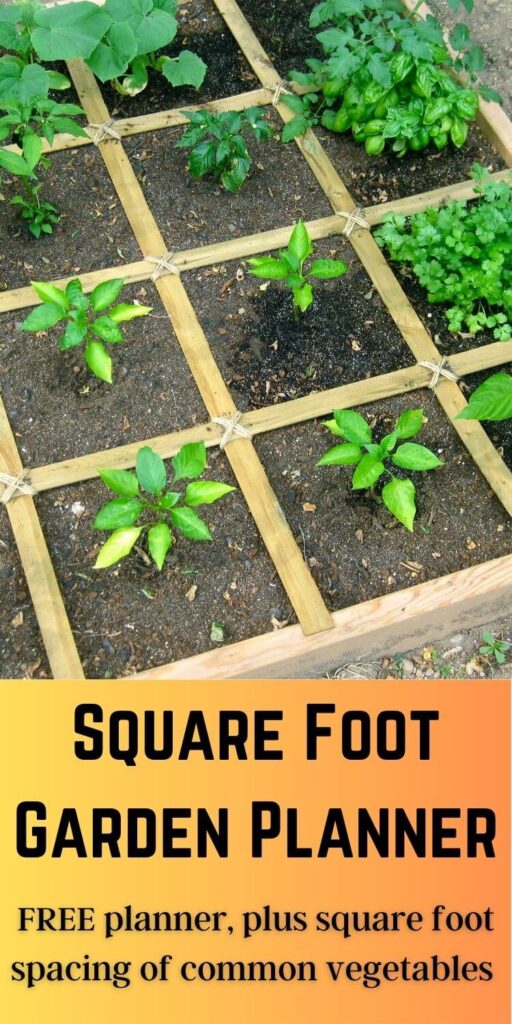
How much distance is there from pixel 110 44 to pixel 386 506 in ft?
4.84

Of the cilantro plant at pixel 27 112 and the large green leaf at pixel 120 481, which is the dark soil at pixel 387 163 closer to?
the cilantro plant at pixel 27 112

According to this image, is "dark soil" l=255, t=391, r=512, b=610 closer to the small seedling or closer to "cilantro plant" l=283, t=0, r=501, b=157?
the small seedling

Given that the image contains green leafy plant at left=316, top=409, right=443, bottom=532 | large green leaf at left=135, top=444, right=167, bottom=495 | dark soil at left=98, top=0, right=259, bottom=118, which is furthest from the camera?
dark soil at left=98, top=0, right=259, bottom=118

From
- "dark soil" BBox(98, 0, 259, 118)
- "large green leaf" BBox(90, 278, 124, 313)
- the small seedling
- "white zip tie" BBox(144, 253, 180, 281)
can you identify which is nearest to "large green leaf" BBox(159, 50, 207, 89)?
"dark soil" BBox(98, 0, 259, 118)

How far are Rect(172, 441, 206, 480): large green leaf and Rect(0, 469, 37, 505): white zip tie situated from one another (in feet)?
1.40

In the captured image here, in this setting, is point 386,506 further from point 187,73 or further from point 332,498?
point 187,73

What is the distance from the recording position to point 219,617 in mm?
2188

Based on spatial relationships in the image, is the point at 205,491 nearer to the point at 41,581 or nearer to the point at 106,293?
the point at 41,581

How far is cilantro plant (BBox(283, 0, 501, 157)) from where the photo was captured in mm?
2572

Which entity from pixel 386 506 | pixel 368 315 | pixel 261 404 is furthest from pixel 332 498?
pixel 368 315

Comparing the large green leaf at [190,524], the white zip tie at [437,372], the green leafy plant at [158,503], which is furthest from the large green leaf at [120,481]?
the white zip tie at [437,372]

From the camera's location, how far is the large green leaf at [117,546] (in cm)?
205

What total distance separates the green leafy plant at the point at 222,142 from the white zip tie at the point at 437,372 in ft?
2.42

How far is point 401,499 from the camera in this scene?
84.0 inches
